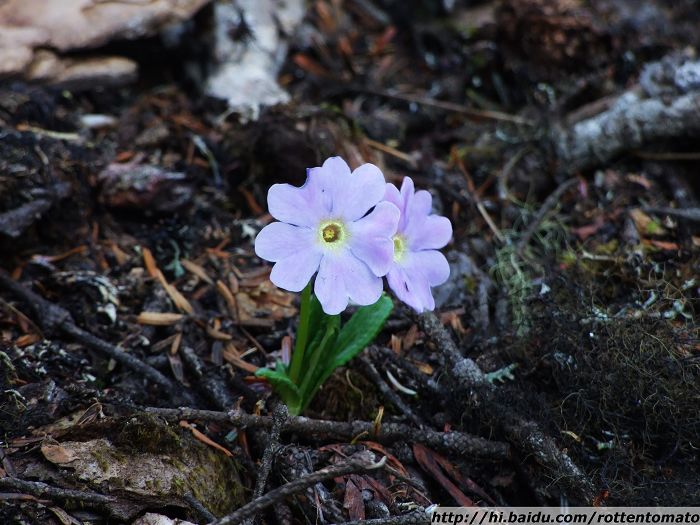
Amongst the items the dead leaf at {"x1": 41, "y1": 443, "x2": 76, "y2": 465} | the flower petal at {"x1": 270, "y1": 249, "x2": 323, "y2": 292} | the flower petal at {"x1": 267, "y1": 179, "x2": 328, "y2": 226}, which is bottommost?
the dead leaf at {"x1": 41, "y1": 443, "x2": 76, "y2": 465}

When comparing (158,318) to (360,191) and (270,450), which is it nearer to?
(270,450)

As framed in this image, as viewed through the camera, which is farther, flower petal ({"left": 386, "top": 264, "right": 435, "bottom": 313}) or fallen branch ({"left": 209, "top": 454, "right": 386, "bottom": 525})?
flower petal ({"left": 386, "top": 264, "right": 435, "bottom": 313})

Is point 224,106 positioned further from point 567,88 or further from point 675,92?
point 675,92

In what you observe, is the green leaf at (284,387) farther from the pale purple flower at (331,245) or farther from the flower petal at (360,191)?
the flower petal at (360,191)

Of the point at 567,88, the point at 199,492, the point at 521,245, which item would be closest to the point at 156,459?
the point at 199,492

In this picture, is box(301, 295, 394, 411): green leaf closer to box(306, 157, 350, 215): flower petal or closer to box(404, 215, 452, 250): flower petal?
box(404, 215, 452, 250): flower petal

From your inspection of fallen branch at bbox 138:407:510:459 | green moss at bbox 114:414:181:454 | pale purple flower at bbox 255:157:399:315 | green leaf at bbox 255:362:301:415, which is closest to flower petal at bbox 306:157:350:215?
pale purple flower at bbox 255:157:399:315

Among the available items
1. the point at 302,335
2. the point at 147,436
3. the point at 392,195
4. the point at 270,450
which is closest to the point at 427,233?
the point at 392,195
